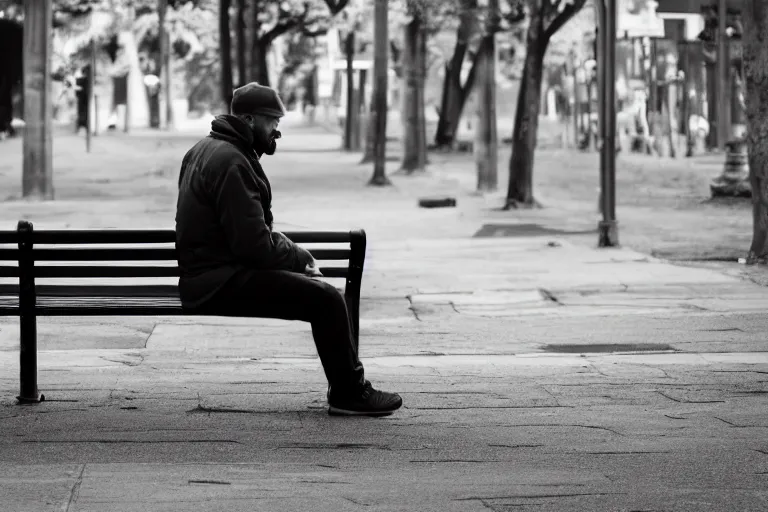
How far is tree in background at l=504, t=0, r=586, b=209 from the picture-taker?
73.5ft

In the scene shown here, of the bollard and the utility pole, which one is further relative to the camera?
the utility pole

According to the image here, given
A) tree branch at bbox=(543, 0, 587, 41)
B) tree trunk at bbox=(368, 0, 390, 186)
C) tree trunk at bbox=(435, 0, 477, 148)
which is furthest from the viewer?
tree trunk at bbox=(435, 0, 477, 148)

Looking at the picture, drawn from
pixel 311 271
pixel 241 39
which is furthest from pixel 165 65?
pixel 311 271

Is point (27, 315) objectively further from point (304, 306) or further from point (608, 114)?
point (608, 114)

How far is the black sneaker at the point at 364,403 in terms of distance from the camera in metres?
7.03

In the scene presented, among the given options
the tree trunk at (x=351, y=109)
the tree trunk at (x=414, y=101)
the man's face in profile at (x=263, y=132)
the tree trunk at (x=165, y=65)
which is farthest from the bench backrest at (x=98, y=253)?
the tree trunk at (x=165, y=65)

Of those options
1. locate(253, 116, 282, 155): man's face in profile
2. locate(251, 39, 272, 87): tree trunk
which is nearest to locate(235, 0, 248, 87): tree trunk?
locate(251, 39, 272, 87): tree trunk

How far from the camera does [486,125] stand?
90.1 ft

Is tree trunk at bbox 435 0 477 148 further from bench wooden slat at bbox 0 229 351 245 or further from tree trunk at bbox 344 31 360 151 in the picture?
bench wooden slat at bbox 0 229 351 245

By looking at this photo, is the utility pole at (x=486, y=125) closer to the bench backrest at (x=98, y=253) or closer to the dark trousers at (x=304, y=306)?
the bench backrest at (x=98, y=253)

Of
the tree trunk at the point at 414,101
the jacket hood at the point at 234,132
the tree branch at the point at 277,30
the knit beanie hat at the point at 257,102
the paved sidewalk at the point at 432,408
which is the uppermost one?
the tree branch at the point at 277,30

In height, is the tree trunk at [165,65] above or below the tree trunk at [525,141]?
above

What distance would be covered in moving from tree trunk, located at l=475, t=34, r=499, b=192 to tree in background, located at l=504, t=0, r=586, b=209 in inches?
166

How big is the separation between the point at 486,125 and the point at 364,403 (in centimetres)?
2073
